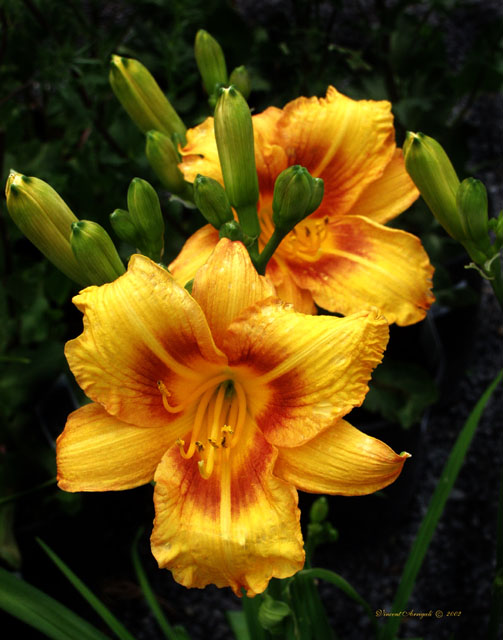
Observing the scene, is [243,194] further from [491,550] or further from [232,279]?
[491,550]

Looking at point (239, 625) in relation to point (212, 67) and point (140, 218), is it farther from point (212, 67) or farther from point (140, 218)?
point (212, 67)

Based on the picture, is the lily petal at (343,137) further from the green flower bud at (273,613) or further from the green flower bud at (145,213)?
the green flower bud at (273,613)

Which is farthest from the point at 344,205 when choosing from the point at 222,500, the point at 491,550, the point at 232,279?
the point at 491,550

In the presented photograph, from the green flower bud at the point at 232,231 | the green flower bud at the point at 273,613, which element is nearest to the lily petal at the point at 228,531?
the green flower bud at the point at 273,613

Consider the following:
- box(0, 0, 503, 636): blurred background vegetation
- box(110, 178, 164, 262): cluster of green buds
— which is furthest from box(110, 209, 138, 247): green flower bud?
box(0, 0, 503, 636): blurred background vegetation

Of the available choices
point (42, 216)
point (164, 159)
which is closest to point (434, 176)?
point (164, 159)

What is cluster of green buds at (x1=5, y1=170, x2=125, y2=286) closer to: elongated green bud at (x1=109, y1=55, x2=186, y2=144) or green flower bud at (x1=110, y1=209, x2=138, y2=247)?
green flower bud at (x1=110, y1=209, x2=138, y2=247)
